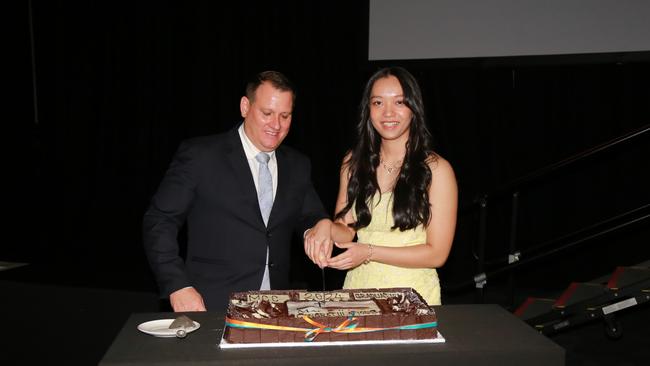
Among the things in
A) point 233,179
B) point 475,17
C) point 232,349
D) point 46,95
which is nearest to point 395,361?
point 232,349

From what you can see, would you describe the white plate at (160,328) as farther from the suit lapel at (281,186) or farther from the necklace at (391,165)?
the necklace at (391,165)

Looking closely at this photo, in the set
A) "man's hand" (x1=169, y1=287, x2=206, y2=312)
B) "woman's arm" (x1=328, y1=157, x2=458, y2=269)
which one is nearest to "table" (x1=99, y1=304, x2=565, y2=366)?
"man's hand" (x1=169, y1=287, x2=206, y2=312)

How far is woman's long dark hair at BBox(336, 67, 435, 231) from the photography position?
8.30ft

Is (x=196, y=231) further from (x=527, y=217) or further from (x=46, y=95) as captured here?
(x=46, y=95)

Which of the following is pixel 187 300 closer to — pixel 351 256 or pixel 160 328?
pixel 160 328

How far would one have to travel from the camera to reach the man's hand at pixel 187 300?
2.04 meters

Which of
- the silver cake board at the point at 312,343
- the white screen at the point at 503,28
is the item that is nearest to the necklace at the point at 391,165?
the silver cake board at the point at 312,343

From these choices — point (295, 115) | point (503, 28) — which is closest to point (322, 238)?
point (503, 28)

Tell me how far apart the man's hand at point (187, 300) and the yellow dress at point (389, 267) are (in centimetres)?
86

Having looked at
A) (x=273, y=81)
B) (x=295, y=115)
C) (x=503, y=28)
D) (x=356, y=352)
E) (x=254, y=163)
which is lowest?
(x=356, y=352)

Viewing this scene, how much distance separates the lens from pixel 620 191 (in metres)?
5.72

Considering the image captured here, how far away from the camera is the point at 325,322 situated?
150 cm

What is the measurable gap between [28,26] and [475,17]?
5095mm

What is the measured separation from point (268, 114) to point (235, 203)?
38 cm
